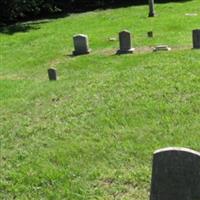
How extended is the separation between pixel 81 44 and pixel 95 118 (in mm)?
6962

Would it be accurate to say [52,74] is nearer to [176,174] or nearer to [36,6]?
[176,174]

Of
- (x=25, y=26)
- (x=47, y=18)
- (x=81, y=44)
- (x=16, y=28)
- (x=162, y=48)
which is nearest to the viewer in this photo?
(x=162, y=48)

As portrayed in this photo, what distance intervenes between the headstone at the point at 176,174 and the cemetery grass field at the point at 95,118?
1195 mm

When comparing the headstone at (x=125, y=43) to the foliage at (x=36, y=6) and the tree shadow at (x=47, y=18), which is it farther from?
the foliage at (x=36, y=6)

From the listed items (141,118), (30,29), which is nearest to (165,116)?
(141,118)

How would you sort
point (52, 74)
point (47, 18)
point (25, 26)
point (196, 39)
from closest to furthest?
1. point (52, 74)
2. point (196, 39)
3. point (25, 26)
4. point (47, 18)

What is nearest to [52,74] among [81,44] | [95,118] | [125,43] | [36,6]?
[125,43]

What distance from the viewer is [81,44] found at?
16281 millimetres

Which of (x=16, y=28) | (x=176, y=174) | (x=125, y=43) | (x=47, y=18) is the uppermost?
(x=176, y=174)

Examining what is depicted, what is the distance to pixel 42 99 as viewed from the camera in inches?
447

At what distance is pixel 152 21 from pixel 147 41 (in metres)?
4.65

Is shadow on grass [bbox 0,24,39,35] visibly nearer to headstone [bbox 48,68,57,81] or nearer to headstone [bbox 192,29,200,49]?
headstone [bbox 48,68,57,81]

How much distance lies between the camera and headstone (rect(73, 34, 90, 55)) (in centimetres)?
1622

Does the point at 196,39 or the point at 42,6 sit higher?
the point at 196,39
